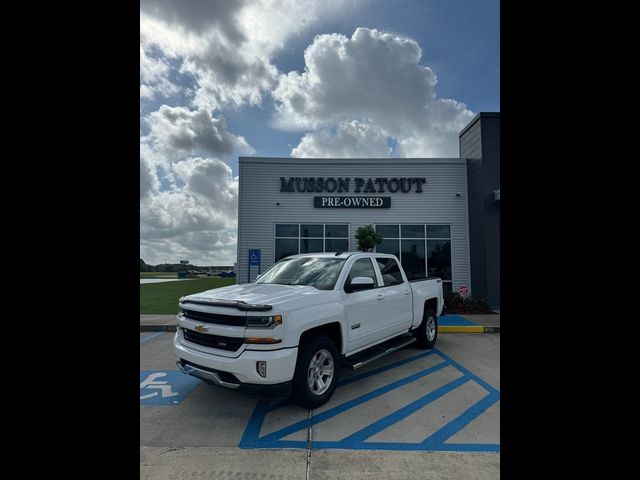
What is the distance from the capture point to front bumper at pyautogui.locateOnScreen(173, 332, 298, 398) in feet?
11.3

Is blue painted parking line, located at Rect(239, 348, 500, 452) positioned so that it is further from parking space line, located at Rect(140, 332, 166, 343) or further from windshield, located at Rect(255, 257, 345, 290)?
parking space line, located at Rect(140, 332, 166, 343)

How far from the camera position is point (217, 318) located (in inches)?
150

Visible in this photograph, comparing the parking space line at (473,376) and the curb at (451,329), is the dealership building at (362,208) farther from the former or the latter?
the parking space line at (473,376)

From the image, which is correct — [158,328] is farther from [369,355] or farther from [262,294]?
[369,355]

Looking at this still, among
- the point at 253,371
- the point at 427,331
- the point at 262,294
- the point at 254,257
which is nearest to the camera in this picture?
the point at 253,371

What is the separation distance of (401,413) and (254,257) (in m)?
9.96

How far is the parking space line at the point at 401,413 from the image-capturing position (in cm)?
330

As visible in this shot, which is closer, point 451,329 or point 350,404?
point 350,404

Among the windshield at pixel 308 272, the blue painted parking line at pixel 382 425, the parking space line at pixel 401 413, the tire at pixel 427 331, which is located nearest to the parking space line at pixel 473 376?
the blue painted parking line at pixel 382 425

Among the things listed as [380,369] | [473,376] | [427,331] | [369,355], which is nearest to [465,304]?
[427,331]

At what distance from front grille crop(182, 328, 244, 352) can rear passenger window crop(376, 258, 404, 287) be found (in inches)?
112
